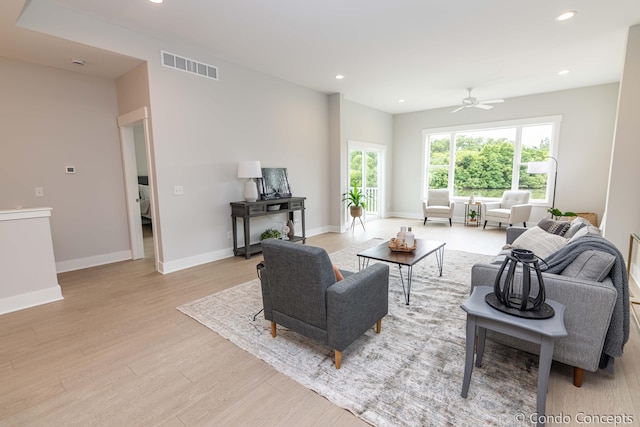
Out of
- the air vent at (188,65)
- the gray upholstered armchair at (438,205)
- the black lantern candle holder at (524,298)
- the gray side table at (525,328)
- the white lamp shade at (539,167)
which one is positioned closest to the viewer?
the gray side table at (525,328)

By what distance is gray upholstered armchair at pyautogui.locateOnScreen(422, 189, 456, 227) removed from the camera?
24.7 feet

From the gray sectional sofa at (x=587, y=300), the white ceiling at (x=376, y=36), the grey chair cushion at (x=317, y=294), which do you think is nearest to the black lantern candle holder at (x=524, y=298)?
the gray sectional sofa at (x=587, y=300)

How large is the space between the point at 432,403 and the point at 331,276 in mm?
949

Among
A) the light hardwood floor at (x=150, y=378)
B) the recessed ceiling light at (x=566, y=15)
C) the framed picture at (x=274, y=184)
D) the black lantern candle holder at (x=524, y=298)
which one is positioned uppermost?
the recessed ceiling light at (x=566, y=15)

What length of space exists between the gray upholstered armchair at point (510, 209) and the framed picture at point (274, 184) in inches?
189

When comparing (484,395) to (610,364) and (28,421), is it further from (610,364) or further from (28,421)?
(28,421)

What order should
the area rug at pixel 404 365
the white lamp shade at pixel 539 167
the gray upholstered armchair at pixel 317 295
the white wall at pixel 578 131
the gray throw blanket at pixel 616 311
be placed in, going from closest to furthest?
the area rug at pixel 404 365 → the gray throw blanket at pixel 616 311 → the gray upholstered armchair at pixel 317 295 → the white wall at pixel 578 131 → the white lamp shade at pixel 539 167

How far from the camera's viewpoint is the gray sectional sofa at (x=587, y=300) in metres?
1.71

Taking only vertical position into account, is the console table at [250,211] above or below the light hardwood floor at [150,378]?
above

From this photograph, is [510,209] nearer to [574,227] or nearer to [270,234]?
[574,227]

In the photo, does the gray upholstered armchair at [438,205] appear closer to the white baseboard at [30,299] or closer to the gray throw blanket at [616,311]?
the gray throw blanket at [616,311]

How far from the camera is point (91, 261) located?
448 centimetres

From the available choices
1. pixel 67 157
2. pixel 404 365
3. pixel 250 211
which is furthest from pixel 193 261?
pixel 404 365

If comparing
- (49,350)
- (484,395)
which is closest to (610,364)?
(484,395)
